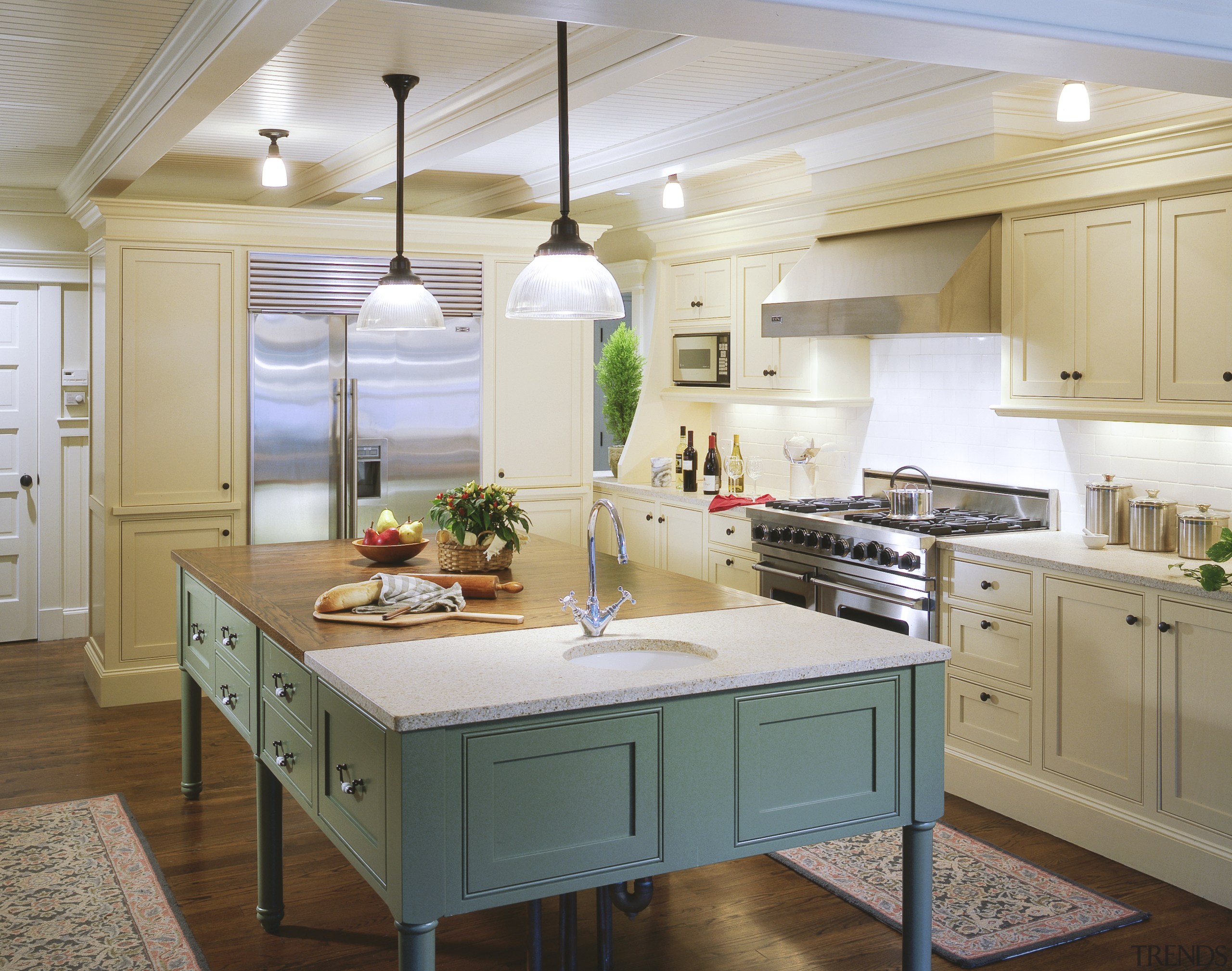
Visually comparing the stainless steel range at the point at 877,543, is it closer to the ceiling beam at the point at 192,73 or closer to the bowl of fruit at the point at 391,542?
the bowl of fruit at the point at 391,542

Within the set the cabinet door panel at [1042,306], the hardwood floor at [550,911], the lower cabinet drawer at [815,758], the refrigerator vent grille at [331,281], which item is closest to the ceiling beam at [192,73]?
the refrigerator vent grille at [331,281]

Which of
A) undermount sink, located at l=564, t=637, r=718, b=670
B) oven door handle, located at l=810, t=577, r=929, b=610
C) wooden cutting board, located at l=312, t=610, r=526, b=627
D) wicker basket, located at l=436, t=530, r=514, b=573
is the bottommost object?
oven door handle, located at l=810, t=577, r=929, b=610

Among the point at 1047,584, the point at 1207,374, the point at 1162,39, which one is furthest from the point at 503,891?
the point at 1207,374

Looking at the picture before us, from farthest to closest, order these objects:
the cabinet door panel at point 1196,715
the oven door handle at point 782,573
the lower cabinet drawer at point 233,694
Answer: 1. the oven door handle at point 782,573
2. the cabinet door panel at point 1196,715
3. the lower cabinet drawer at point 233,694

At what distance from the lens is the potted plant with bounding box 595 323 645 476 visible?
23.2ft

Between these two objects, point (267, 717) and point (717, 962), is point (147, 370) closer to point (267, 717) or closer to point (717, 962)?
point (267, 717)

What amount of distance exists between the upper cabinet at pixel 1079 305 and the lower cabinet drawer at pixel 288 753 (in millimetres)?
3011

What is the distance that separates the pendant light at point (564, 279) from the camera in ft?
9.84

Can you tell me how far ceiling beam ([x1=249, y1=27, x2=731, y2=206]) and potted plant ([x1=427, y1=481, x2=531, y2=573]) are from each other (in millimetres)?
1386

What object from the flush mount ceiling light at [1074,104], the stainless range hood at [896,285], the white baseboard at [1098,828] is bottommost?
the white baseboard at [1098,828]

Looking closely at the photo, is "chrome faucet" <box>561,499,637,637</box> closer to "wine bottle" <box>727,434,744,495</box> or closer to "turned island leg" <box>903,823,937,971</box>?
"turned island leg" <box>903,823,937,971</box>

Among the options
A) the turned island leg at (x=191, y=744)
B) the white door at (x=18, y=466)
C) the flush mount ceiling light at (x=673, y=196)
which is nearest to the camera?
the turned island leg at (x=191, y=744)

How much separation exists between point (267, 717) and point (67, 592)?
4770 millimetres

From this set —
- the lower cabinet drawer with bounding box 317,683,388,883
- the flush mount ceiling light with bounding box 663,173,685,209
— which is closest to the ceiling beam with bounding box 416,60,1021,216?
the flush mount ceiling light with bounding box 663,173,685,209
